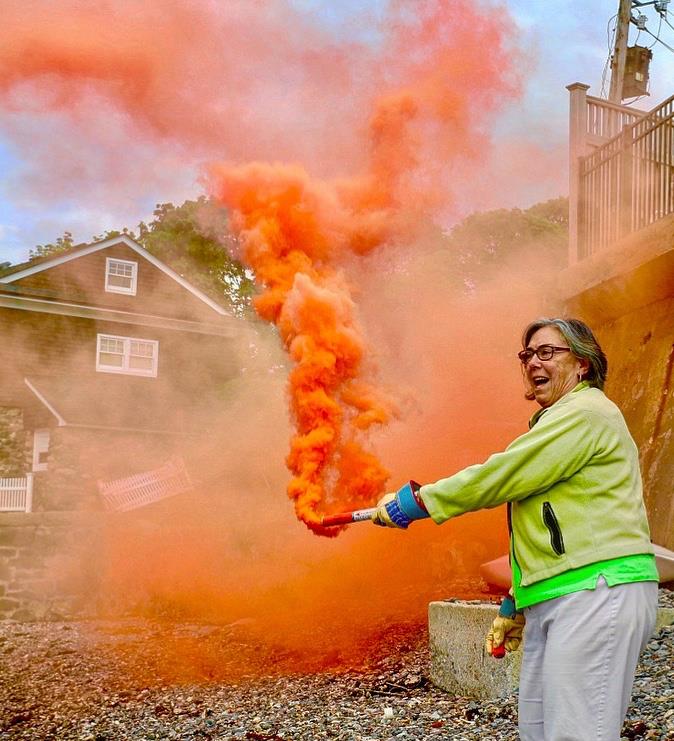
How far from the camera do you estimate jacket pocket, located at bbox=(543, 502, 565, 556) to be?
284 cm

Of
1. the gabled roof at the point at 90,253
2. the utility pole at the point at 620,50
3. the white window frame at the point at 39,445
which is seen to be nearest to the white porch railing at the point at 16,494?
the white window frame at the point at 39,445

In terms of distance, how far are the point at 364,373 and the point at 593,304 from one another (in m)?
4.06

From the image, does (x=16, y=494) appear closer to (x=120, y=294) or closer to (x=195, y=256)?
(x=120, y=294)

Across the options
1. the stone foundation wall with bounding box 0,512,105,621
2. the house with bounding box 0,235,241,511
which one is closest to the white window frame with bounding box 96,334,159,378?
the house with bounding box 0,235,241,511

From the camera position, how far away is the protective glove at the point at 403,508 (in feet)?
10.3

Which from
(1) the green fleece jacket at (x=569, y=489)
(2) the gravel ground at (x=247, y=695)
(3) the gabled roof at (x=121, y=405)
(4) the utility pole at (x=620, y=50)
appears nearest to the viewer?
(1) the green fleece jacket at (x=569, y=489)

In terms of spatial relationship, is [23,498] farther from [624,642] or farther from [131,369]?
[624,642]

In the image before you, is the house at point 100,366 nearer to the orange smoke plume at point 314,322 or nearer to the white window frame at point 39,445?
the white window frame at point 39,445

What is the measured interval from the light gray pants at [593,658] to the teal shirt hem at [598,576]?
0.02 metres

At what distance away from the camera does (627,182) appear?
34.8ft

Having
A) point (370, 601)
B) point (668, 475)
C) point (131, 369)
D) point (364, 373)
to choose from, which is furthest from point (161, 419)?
point (668, 475)

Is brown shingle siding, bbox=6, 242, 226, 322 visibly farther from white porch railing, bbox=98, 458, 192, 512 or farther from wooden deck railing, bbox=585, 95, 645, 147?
Result: wooden deck railing, bbox=585, 95, 645, 147

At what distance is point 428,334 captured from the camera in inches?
664

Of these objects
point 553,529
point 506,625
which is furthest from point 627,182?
point 553,529
